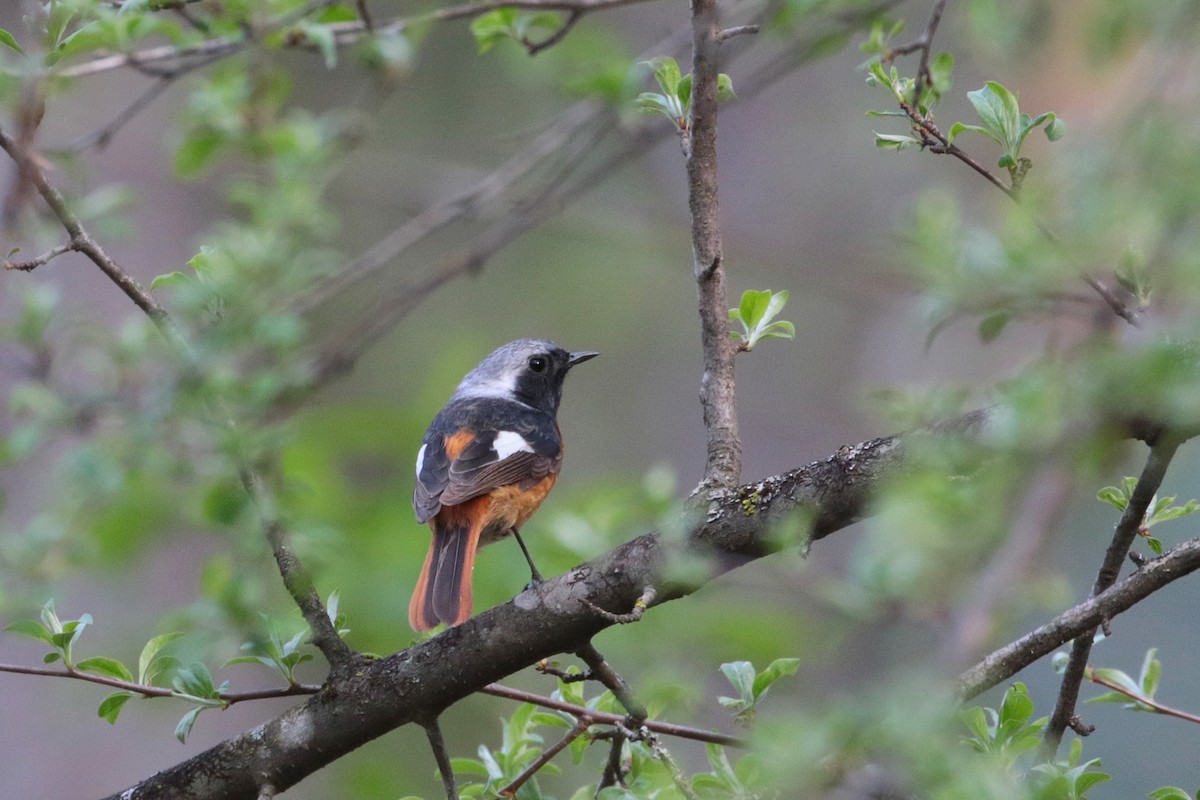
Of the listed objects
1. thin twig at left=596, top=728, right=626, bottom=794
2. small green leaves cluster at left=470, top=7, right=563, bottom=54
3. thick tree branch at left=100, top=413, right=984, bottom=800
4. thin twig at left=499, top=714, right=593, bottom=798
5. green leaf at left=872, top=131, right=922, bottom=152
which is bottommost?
thin twig at left=596, top=728, right=626, bottom=794

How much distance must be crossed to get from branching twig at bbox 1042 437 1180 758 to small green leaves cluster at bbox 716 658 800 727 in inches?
21.2

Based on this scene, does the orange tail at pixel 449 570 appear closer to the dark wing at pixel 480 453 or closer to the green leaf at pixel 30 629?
the dark wing at pixel 480 453

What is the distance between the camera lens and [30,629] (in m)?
2.38

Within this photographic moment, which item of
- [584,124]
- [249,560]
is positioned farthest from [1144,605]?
[249,560]

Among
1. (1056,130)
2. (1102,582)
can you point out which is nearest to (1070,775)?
(1102,582)

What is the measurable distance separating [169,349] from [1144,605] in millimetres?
7373

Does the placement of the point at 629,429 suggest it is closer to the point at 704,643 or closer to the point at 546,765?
the point at 704,643

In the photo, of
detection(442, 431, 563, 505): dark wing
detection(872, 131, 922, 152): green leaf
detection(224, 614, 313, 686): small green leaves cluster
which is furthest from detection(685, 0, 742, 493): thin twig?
detection(442, 431, 563, 505): dark wing

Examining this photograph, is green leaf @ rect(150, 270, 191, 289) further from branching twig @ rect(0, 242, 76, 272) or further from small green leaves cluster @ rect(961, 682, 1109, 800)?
small green leaves cluster @ rect(961, 682, 1109, 800)

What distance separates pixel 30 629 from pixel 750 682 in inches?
56.9

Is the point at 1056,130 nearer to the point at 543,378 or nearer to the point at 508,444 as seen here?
the point at 508,444

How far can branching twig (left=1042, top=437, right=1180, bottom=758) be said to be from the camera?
2119 mm

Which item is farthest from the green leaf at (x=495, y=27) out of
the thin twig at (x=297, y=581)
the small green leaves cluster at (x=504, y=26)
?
the thin twig at (x=297, y=581)

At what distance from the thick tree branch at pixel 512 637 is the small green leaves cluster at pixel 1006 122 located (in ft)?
1.89
